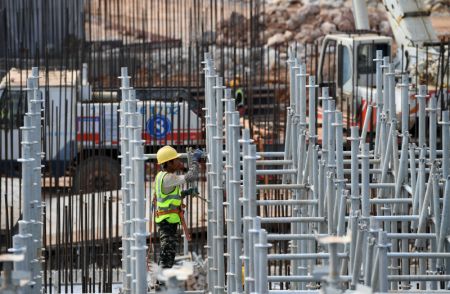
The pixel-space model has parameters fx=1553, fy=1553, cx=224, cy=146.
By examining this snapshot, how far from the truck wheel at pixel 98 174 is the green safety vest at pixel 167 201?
3713 mm

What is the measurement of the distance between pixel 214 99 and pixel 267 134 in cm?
661

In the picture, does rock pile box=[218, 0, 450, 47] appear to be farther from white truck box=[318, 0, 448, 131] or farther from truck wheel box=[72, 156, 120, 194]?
truck wheel box=[72, 156, 120, 194]

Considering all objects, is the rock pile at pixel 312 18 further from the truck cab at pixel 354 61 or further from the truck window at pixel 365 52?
the truck window at pixel 365 52

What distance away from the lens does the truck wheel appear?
Result: 1894 cm

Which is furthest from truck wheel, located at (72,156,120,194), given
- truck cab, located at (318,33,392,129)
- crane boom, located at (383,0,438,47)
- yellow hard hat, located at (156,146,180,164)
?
crane boom, located at (383,0,438,47)

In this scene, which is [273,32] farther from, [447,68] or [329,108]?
[329,108]

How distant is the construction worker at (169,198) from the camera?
14500mm

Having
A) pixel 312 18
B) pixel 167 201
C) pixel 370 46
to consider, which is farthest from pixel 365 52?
pixel 167 201

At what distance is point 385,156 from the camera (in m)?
16.0

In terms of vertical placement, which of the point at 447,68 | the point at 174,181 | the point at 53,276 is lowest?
the point at 53,276

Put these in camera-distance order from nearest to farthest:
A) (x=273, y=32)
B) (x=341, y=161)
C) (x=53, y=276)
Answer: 1. (x=341, y=161)
2. (x=53, y=276)
3. (x=273, y=32)

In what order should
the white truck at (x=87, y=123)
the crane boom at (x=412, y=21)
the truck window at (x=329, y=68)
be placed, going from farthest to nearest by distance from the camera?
the crane boom at (x=412, y=21) → the truck window at (x=329, y=68) → the white truck at (x=87, y=123)

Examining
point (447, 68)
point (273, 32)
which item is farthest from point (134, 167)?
point (273, 32)

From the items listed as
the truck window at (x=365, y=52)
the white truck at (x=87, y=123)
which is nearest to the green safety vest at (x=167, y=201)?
the white truck at (x=87, y=123)
